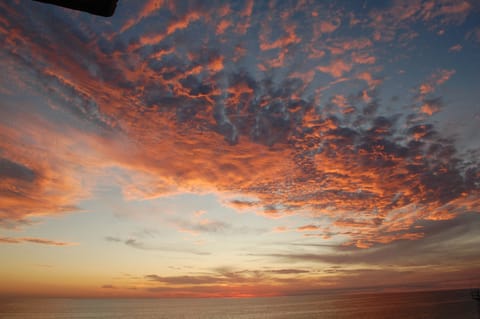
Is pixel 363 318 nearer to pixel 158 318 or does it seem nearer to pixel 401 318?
pixel 401 318

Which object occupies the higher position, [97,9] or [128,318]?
[97,9]

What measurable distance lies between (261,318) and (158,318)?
4604 centimetres

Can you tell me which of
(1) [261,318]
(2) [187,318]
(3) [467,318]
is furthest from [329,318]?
(2) [187,318]

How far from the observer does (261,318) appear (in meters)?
108

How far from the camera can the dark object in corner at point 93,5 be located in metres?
1.38

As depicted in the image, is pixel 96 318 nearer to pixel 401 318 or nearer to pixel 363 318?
pixel 363 318

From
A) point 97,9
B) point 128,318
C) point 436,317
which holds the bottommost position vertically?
point 128,318

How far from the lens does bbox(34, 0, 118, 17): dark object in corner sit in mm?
1377

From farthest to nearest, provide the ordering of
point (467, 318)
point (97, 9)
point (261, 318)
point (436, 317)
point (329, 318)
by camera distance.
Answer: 1. point (261, 318)
2. point (329, 318)
3. point (436, 317)
4. point (467, 318)
5. point (97, 9)

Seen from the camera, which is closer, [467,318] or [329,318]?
[467,318]

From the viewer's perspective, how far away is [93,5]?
1408 mm

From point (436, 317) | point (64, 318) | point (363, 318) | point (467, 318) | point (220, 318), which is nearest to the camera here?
point (467, 318)

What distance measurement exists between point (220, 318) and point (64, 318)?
7033 cm

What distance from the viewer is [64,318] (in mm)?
124750
